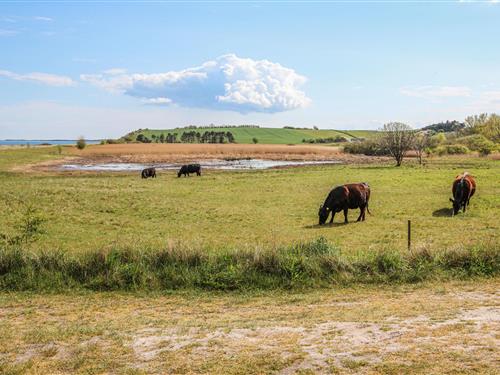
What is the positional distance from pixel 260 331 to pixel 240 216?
15702mm

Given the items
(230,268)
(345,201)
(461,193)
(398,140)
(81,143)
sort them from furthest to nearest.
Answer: (81,143) < (398,140) < (461,193) < (345,201) < (230,268)

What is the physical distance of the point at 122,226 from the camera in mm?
22172

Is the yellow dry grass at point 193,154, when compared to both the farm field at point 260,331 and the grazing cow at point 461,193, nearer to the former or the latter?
the grazing cow at point 461,193

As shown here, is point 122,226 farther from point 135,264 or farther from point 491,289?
point 491,289

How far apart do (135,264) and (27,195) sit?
18449 millimetres

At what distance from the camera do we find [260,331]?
8.46 metres

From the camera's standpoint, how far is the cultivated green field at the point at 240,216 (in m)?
18.2

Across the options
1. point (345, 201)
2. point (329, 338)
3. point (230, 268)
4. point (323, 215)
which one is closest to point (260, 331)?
point (329, 338)

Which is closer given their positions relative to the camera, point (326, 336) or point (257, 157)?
point (326, 336)

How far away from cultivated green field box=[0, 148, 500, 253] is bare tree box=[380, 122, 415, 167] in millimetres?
21051

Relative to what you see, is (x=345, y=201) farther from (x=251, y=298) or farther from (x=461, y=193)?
(x=251, y=298)

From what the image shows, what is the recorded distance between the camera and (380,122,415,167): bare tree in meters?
58.0

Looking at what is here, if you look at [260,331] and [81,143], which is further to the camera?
[81,143]

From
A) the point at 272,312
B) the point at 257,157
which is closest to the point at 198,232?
the point at 272,312
